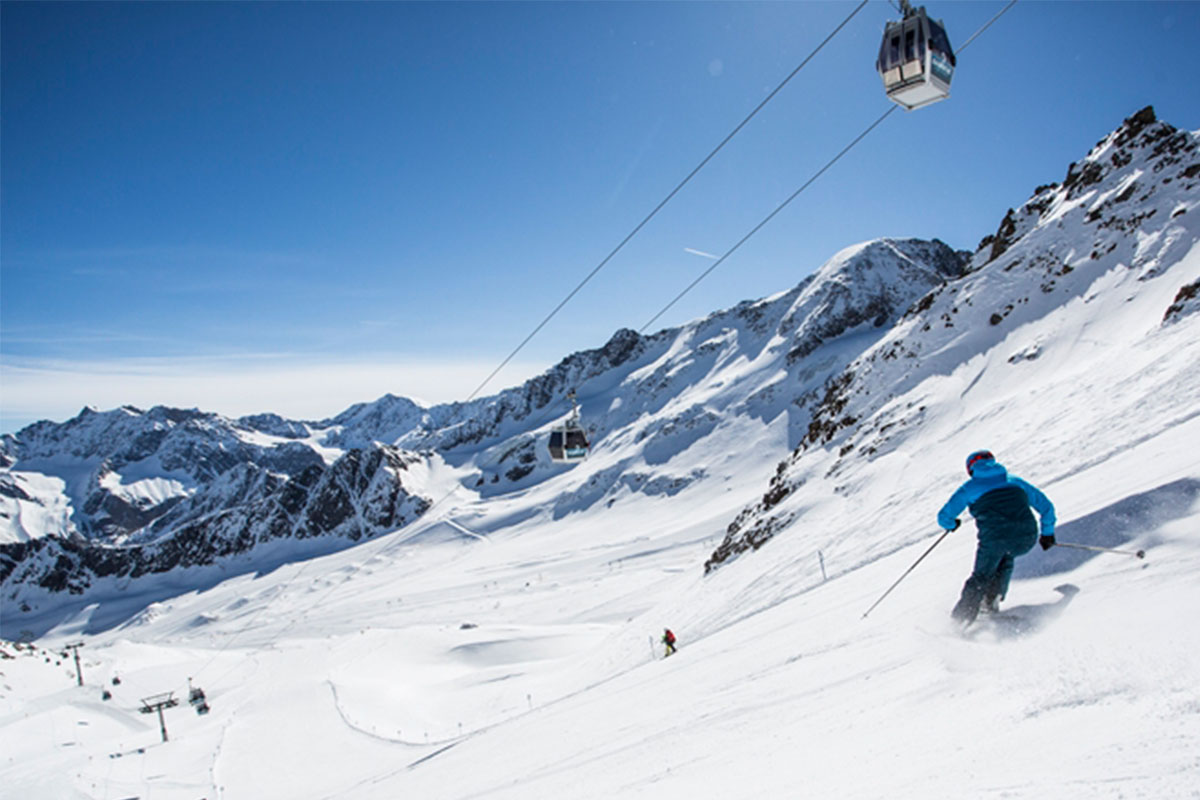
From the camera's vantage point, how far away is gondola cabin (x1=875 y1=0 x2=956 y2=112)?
37.5 feet

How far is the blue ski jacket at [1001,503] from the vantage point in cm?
684

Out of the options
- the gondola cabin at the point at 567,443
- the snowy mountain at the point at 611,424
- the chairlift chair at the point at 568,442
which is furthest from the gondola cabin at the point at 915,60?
the snowy mountain at the point at 611,424

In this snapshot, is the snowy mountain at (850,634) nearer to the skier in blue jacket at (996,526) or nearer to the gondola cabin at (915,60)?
the skier in blue jacket at (996,526)

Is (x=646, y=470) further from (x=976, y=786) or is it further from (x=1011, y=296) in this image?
(x=976, y=786)

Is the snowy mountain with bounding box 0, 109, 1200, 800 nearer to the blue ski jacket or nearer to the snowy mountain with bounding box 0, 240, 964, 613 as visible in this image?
the blue ski jacket

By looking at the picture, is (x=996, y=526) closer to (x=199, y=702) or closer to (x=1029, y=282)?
(x=1029, y=282)

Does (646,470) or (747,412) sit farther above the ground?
(747,412)

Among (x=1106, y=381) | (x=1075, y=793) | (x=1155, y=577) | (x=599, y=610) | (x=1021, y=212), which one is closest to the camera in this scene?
(x=1075, y=793)

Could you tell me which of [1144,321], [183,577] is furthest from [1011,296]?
[183,577]

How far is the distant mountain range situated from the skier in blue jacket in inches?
639

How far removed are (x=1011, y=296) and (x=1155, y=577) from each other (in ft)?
98.8

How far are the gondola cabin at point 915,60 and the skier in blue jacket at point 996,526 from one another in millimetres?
8057

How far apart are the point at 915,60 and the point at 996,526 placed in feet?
29.1

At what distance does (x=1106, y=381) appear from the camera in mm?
16641
